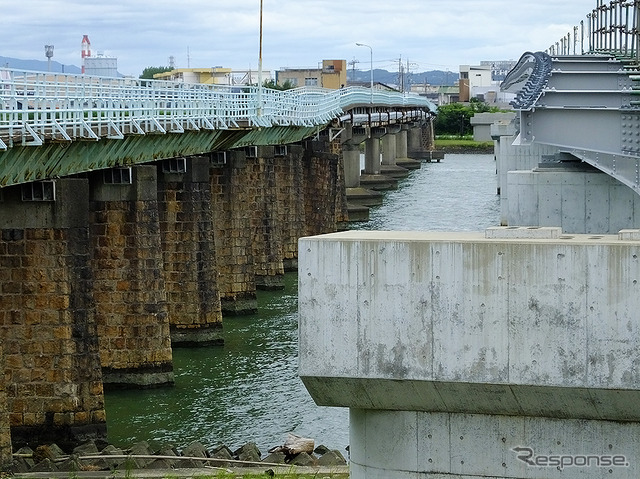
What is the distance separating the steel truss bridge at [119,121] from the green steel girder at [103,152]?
0.03 meters

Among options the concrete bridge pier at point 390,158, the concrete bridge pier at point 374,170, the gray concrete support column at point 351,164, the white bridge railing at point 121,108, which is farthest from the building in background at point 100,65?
the concrete bridge pier at point 390,158

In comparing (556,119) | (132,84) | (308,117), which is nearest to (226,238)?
(132,84)

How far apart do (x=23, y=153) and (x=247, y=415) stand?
825cm

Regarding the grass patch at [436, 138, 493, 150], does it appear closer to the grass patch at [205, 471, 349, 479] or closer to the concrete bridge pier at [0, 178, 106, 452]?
the concrete bridge pier at [0, 178, 106, 452]

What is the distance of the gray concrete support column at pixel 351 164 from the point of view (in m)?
105

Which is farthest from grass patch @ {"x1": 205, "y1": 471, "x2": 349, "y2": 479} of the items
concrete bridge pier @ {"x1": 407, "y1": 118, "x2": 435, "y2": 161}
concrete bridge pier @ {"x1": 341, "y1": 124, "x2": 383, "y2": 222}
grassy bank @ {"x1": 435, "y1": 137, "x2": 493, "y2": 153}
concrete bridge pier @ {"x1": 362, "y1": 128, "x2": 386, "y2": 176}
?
grassy bank @ {"x1": 435, "y1": 137, "x2": 493, "y2": 153}

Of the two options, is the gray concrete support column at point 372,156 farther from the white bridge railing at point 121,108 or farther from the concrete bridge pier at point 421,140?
the white bridge railing at point 121,108

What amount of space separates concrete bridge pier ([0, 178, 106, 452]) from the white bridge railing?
1.88m

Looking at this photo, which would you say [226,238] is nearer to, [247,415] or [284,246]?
[284,246]

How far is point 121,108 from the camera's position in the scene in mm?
34344

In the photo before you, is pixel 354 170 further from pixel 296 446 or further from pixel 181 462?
pixel 181 462

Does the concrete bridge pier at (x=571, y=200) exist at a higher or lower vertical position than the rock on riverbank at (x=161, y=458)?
higher

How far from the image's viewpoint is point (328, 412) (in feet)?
105

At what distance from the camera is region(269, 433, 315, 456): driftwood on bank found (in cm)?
2634
